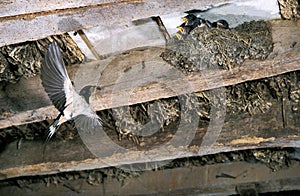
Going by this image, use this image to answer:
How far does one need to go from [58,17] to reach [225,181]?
4.95 feet

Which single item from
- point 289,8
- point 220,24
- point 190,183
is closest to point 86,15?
point 220,24

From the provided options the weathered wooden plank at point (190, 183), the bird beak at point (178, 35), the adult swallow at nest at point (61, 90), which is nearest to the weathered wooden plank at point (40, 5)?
the adult swallow at nest at point (61, 90)

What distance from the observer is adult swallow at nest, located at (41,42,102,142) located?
2148 millimetres

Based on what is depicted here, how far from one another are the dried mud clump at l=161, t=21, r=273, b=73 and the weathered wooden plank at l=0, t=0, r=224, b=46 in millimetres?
297

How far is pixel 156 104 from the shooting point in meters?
2.54

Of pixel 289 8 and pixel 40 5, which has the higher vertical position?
pixel 40 5

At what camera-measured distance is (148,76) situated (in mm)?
2188

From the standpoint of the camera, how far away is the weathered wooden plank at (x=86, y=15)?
184 centimetres

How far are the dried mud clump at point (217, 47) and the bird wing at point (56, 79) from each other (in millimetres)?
426

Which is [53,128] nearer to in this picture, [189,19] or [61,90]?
[61,90]

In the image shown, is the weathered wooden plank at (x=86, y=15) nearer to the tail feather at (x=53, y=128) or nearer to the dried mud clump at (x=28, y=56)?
the dried mud clump at (x=28, y=56)

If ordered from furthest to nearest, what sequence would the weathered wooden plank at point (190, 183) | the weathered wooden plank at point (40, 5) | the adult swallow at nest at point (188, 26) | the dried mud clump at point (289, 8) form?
1. the weathered wooden plank at point (190, 183)
2. the adult swallow at nest at point (188, 26)
3. the dried mud clump at point (289, 8)
4. the weathered wooden plank at point (40, 5)

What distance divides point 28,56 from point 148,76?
21.3 inches

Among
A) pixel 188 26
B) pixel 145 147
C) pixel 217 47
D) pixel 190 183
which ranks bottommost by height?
pixel 190 183
